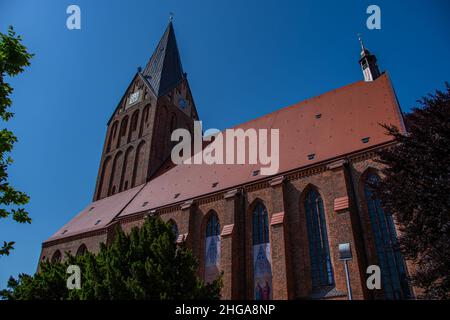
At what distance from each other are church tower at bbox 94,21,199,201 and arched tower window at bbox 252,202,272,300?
39.3 ft

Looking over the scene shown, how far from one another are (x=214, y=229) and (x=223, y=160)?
17.5 ft

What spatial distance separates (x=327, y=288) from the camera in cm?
1347

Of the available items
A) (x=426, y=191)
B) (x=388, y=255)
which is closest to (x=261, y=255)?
A: (x=388, y=255)

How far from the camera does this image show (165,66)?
33875mm

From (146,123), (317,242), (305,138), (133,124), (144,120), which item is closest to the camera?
(317,242)

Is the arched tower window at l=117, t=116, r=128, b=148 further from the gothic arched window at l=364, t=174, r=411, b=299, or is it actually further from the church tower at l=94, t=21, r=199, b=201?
the gothic arched window at l=364, t=174, r=411, b=299

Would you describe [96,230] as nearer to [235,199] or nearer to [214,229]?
[214,229]

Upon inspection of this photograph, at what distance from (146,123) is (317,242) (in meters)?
19.3

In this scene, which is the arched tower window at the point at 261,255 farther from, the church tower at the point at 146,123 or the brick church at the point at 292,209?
the church tower at the point at 146,123

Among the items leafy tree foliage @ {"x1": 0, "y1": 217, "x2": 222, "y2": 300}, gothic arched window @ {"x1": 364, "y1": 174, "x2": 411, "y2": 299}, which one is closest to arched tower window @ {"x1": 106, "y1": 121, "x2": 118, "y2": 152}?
leafy tree foliage @ {"x1": 0, "y1": 217, "x2": 222, "y2": 300}

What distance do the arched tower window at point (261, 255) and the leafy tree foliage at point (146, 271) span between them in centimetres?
363

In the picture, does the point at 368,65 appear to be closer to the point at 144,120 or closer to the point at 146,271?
the point at 144,120

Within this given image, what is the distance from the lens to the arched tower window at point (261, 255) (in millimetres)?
14828

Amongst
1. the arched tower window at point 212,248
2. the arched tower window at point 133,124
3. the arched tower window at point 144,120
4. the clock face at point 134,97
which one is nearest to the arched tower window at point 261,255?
the arched tower window at point 212,248
